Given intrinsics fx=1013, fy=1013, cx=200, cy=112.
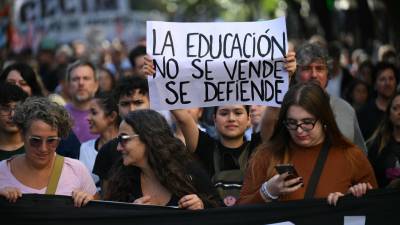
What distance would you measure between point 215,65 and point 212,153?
1.96ft

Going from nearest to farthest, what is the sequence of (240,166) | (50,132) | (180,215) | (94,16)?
(180,215), (50,132), (240,166), (94,16)

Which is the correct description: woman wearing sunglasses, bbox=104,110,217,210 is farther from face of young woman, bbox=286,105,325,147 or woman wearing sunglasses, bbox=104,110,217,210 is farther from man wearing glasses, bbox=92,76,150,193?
man wearing glasses, bbox=92,76,150,193

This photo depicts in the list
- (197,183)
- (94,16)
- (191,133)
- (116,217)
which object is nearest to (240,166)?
(191,133)

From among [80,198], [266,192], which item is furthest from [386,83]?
[80,198]

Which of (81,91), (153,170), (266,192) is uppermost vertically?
(81,91)

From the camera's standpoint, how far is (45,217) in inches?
216

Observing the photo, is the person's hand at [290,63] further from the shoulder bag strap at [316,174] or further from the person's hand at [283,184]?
the person's hand at [283,184]

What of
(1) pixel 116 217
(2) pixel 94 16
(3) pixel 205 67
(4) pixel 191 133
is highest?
(2) pixel 94 16

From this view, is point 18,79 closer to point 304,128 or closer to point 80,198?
point 80,198

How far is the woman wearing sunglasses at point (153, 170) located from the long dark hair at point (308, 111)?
1.37 feet

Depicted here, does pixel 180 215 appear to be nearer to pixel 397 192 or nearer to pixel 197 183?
pixel 197 183

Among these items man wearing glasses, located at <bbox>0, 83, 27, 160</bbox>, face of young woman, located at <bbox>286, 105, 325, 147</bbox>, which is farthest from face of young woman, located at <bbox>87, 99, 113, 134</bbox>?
face of young woman, located at <bbox>286, 105, 325, 147</bbox>

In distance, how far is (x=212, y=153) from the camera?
663 cm

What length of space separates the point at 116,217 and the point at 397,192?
1.53m
